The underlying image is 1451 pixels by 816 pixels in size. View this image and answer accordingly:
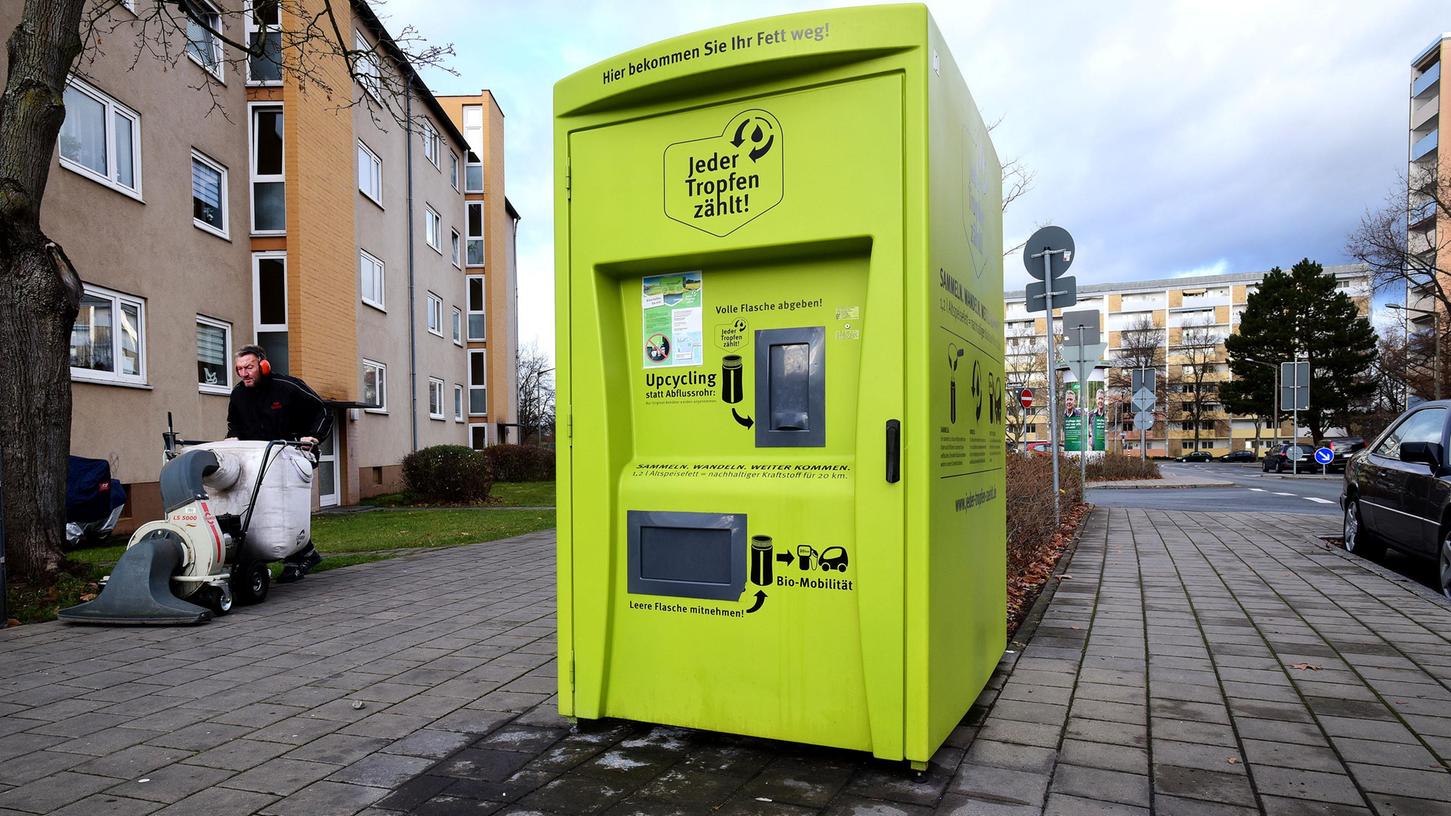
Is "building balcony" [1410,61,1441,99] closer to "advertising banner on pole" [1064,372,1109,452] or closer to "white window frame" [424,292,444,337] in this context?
"advertising banner on pole" [1064,372,1109,452]

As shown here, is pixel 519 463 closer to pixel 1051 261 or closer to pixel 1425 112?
pixel 1051 261

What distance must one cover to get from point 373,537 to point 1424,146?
65.4m

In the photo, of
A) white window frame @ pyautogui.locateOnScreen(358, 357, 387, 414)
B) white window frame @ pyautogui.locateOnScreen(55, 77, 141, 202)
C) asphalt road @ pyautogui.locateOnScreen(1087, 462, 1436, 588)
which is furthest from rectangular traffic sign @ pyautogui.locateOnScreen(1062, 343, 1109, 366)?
white window frame @ pyautogui.locateOnScreen(358, 357, 387, 414)

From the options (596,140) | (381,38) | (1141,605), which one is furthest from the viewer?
(381,38)

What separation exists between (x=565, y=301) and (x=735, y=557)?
1233mm

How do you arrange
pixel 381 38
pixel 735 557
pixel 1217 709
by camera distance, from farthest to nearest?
pixel 381 38 < pixel 1217 709 < pixel 735 557

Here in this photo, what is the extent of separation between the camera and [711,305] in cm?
325

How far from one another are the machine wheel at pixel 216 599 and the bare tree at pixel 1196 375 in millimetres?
83568

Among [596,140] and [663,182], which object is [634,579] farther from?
[596,140]

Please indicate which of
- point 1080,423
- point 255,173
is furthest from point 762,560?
point 1080,423

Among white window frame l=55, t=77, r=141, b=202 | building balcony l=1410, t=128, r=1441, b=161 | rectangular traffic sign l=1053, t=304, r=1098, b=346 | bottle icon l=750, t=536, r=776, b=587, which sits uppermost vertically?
building balcony l=1410, t=128, r=1441, b=161

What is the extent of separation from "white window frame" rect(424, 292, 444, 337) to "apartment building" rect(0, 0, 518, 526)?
0.29 ft

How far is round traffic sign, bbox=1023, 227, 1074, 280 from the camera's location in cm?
955

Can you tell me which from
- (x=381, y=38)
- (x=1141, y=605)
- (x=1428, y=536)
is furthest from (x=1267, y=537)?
(x=381, y=38)
